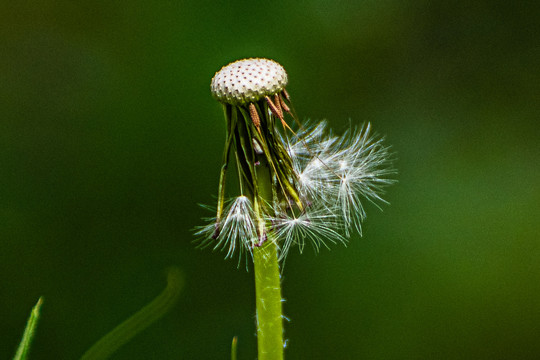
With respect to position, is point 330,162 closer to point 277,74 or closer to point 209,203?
point 277,74

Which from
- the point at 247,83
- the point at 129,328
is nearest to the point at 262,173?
the point at 247,83

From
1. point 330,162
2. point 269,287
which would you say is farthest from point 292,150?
point 269,287

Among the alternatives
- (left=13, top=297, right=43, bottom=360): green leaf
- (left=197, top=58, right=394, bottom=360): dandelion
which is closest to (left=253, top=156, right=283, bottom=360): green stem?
(left=197, top=58, right=394, bottom=360): dandelion

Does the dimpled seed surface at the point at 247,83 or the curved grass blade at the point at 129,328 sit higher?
the dimpled seed surface at the point at 247,83

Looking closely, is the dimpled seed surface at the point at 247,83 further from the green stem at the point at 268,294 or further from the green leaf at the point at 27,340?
the green leaf at the point at 27,340

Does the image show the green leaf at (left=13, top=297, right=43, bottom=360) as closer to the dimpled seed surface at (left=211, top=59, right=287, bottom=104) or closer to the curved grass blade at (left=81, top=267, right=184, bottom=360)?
the curved grass blade at (left=81, top=267, right=184, bottom=360)

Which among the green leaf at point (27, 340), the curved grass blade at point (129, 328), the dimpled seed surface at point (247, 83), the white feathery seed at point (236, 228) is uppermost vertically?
the dimpled seed surface at point (247, 83)

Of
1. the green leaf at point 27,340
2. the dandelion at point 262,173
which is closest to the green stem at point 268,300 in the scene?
the dandelion at point 262,173
